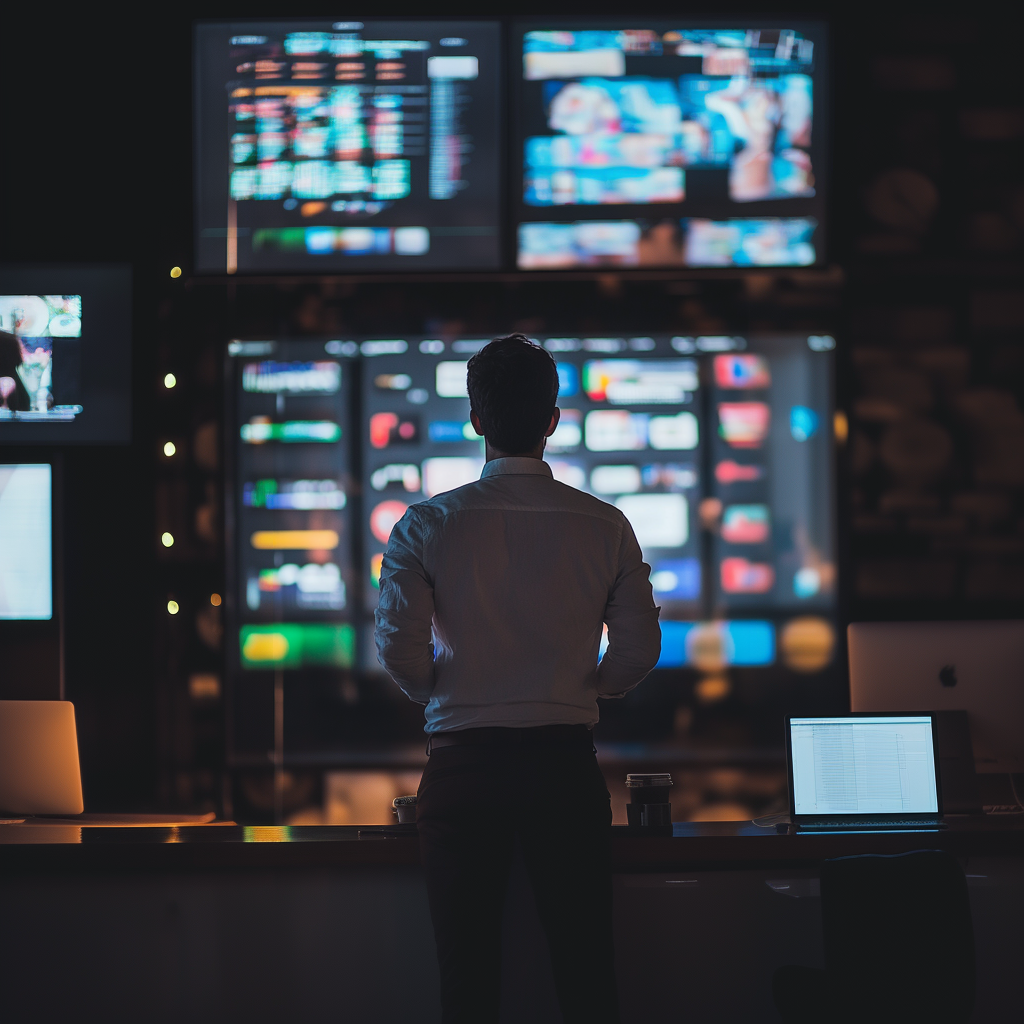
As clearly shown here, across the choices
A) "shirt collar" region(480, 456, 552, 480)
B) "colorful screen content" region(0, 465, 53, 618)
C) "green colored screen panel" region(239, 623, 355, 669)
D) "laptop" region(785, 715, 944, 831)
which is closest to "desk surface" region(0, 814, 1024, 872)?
"laptop" region(785, 715, 944, 831)

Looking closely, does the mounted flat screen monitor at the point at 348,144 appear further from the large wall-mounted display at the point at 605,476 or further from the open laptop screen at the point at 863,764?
the open laptop screen at the point at 863,764

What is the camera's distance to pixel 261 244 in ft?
10.5

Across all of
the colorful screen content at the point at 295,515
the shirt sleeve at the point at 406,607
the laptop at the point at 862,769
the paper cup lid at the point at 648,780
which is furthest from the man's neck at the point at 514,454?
the colorful screen content at the point at 295,515

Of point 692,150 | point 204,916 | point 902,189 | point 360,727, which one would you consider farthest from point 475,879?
point 902,189

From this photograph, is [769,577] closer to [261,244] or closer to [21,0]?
[261,244]

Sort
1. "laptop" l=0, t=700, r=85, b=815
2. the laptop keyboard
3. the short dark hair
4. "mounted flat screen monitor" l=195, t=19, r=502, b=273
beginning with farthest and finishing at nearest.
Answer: "mounted flat screen monitor" l=195, t=19, r=502, b=273 < "laptop" l=0, t=700, r=85, b=815 < the laptop keyboard < the short dark hair

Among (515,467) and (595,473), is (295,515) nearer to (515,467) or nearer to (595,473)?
(595,473)

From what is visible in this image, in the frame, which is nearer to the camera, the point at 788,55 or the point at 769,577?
the point at 788,55

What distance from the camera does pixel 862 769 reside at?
1.95 m

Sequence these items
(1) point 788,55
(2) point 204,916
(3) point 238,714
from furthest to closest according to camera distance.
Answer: (3) point 238,714
(1) point 788,55
(2) point 204,916

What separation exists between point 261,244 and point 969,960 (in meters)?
2.80

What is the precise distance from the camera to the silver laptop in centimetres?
211

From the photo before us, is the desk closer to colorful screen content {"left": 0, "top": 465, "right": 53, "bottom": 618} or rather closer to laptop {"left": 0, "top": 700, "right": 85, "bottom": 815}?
laptop {"left": 0, "top": 700, "right": 85, "bottom": 815}

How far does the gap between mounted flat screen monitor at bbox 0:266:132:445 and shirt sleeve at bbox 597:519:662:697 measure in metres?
2.18
